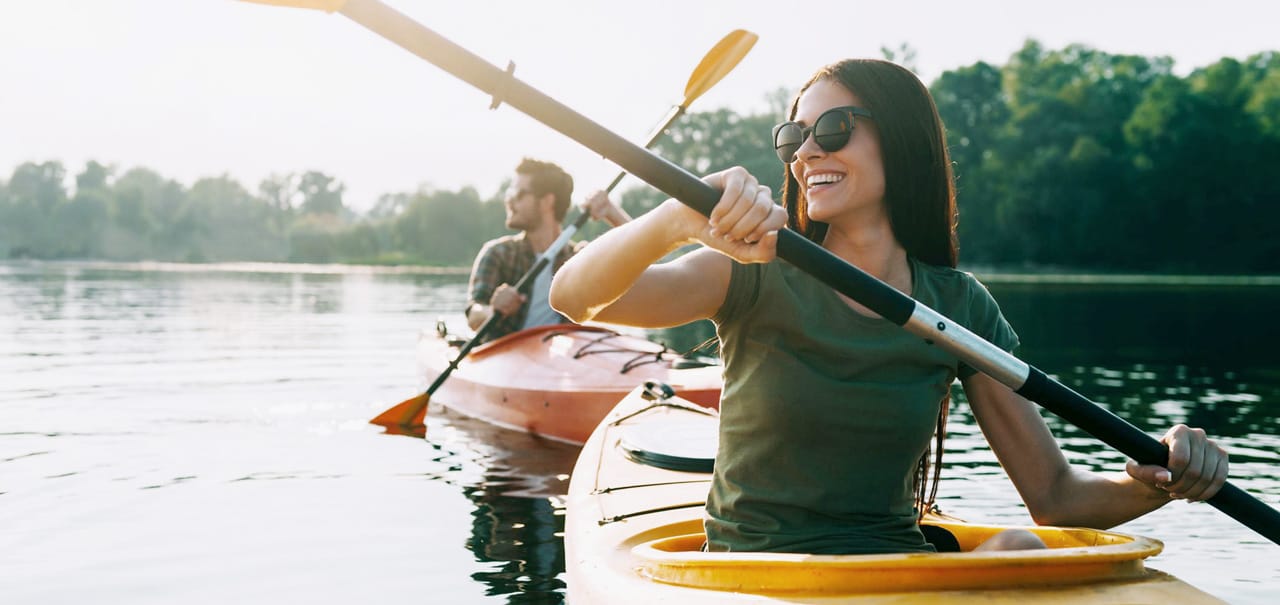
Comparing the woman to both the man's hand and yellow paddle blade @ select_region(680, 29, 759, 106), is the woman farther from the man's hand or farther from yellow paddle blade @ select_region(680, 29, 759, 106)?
the man's hand

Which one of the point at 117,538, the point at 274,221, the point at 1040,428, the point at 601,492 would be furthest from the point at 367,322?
the point at 274,221

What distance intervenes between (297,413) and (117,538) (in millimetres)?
3905

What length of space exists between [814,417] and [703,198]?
0.52m

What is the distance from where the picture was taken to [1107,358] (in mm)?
14391

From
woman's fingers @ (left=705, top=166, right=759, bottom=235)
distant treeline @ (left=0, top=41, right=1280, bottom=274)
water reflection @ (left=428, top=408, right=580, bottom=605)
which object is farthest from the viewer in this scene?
distant treeline @ (left=0, top=41, right=1280, bottom=274)

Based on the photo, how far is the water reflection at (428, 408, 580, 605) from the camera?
15.6 feet

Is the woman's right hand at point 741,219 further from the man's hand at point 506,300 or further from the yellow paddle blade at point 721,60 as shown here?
the man's hand at point 506,300

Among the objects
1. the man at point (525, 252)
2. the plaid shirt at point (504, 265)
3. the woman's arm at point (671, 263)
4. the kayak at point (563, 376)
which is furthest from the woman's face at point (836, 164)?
the plaid shirt at point (504, 265)

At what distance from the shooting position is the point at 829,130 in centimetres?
243

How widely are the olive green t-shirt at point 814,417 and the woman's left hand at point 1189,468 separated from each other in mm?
543

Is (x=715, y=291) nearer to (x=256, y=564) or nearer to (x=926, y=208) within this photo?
(x=926, y=208)

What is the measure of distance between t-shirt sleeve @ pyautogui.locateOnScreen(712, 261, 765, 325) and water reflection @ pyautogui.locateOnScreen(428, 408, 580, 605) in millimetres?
2419

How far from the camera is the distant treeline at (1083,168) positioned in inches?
2057

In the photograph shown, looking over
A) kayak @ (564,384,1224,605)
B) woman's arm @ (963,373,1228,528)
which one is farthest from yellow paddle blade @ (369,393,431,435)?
woman's arm @ (963,373,1228,528)
